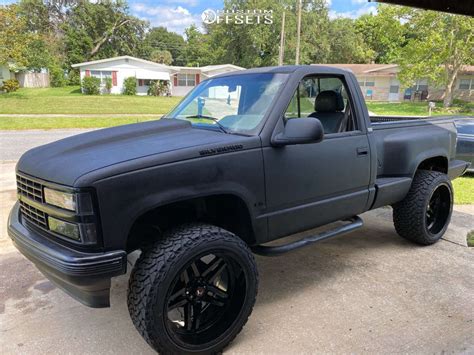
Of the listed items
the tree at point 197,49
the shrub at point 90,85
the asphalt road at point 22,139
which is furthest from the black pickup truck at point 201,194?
the tree at point 197,49

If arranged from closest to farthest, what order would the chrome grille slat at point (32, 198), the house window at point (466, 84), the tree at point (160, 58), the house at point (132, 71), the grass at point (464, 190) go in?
the chrome grille slat at point (32, 198) < the grass at point (464, 190) < the house window at point (466, 84) < the house at point (132, 71) < the tree at point (160, 58)

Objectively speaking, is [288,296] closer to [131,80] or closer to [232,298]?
[232,298]

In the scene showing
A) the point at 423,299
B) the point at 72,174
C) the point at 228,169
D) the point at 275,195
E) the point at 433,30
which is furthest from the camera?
the point at 433,30

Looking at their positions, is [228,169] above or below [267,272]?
above

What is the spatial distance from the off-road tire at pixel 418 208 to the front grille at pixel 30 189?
369 centimetres

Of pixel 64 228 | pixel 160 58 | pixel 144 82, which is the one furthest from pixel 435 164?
pixel 160 58

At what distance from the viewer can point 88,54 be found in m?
57.8

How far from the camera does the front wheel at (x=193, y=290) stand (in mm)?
2545

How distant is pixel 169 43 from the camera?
307 feet

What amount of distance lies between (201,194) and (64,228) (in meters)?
0.87

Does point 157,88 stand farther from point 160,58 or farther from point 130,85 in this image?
point 160,58

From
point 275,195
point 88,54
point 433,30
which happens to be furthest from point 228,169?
A: point 88,54

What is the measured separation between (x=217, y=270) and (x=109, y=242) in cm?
82

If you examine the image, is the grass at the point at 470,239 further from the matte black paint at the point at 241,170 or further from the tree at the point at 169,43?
the tree at the point at 169,43
